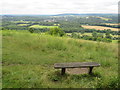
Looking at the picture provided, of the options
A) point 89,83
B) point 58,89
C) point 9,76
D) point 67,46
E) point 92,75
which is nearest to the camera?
point 58,89

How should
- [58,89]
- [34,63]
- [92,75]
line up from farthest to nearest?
[34,63], [92,75], [58,89]

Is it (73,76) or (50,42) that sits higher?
(50,42)

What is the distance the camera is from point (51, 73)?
14.3ft

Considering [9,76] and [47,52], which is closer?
[9,76]

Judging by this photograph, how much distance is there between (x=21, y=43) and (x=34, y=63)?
3523mm

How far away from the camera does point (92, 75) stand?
4250mm

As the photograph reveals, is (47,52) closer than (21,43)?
Yes

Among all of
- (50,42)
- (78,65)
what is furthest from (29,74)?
(50,42)

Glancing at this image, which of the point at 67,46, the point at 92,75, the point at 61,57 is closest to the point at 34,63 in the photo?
the point at 61,57

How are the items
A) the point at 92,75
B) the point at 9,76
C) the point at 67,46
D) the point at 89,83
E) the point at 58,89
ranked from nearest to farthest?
the point at 58,89 < the point at 89,83 < the point at 9,76 < the point at 92,75 < the point at 67,46

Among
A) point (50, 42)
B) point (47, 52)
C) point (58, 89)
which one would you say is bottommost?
point (58, 89)

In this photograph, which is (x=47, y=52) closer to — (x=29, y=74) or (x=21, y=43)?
(x=21, y=43)

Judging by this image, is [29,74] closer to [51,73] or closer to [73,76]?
[51,73]

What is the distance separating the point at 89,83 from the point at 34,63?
2.85 metres
